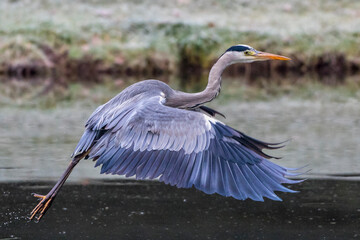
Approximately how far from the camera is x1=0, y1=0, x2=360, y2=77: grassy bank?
21016 mm

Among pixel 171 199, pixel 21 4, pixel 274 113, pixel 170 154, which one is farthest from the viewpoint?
pixel 21 4

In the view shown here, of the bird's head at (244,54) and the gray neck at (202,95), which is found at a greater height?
the bird's head at (244,54)

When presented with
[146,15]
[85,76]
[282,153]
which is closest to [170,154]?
[282,153]

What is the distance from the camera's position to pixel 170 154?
6.07 meters

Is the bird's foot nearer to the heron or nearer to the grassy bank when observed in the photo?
the heron

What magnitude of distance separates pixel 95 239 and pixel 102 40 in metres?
15.9

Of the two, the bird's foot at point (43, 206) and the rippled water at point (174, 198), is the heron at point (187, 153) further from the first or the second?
the rippled water at point (174, 198)

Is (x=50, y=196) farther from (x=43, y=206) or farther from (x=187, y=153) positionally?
(x=187, y=153)

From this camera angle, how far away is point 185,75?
2028 centimetres

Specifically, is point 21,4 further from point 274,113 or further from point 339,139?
point 339,139

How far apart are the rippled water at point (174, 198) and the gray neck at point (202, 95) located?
102 centimetres

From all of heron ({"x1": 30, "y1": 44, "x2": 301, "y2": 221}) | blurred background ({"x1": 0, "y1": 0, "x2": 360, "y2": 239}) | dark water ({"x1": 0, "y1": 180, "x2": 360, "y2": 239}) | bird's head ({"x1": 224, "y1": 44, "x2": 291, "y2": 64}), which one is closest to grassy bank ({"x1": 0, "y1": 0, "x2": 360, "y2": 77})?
blurred background ({"x1": 0, "y1": 0, "x2": 360, "y2": 239})

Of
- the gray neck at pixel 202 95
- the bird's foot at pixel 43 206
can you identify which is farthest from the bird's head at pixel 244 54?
the bird's foot at pixel 43 206

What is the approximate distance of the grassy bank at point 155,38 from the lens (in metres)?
21.0
